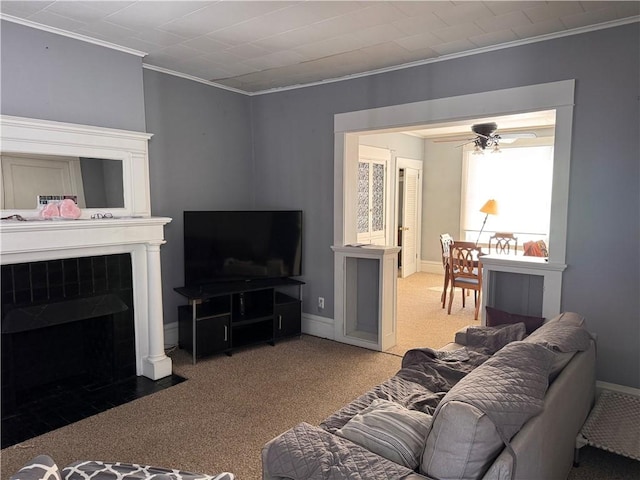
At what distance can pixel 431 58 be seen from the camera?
12.0ft

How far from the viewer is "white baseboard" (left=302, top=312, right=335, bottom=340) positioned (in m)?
4.54

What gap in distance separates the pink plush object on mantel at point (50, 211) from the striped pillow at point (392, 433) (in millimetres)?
2484

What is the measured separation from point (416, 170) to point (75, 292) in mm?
6122

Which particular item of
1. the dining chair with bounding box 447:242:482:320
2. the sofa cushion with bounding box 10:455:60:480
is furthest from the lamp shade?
the sofa cushion with bounding box 10:455:60:480

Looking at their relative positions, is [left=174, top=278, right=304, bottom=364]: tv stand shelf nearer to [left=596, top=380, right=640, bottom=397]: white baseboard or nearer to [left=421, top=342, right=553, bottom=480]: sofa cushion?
[left=596, top=380, right=640, bottom=397]: white baseboard

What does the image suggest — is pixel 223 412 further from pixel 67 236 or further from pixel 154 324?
pixel 67 236

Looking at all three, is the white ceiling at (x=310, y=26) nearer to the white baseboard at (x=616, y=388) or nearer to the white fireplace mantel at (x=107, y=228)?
the white fireplace mantel at (x=107, y=228)

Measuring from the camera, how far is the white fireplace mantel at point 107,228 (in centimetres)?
283

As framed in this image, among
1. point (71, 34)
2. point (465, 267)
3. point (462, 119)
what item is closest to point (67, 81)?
point (71, 34)

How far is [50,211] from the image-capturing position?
303 cm

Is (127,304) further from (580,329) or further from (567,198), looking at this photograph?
(567,198)

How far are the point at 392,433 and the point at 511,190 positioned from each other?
6532mm

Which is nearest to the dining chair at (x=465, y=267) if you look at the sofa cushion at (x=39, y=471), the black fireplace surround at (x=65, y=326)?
the black fireplace surround at (x=65, y=326)

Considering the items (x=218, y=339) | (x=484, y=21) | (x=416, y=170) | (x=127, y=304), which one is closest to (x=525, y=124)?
(x=416, y=170)
